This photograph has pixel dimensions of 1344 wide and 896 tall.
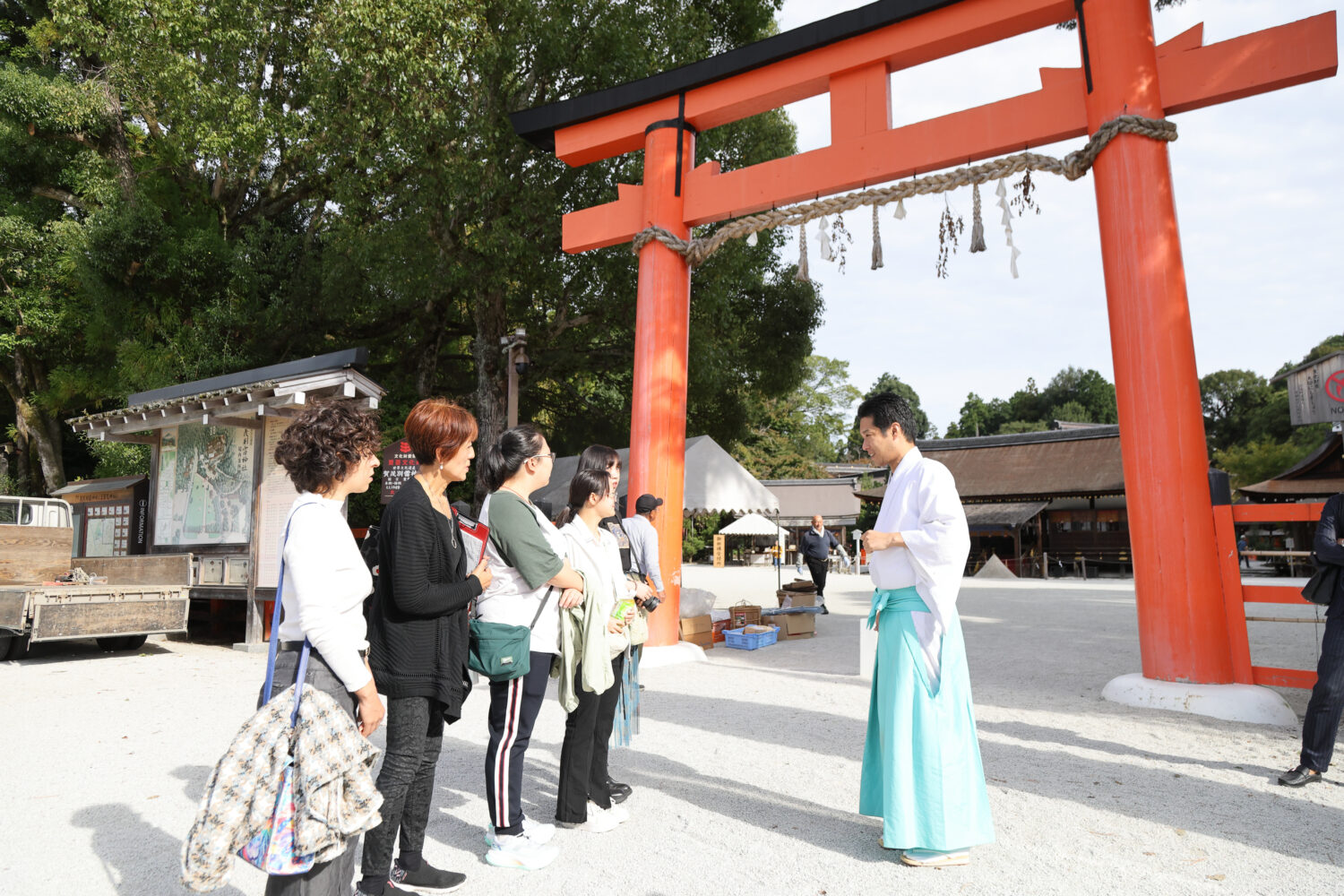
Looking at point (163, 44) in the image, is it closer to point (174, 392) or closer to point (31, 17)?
point (174, 392)

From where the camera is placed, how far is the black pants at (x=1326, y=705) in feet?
11.7

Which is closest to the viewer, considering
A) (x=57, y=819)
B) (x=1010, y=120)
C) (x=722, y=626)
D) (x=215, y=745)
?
(x=57, y=819)

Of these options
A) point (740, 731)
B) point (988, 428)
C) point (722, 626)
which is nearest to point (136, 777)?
point (740, 731)

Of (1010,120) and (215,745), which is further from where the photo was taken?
(1010,120)

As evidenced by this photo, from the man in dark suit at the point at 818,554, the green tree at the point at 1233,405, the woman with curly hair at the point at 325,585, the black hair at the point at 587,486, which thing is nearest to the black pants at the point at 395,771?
the woman with curly hair at the point at 325,585

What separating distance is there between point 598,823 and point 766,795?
85 cm

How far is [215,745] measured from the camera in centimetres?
452

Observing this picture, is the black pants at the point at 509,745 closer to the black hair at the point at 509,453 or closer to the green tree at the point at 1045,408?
the black hair at the point at 509,453

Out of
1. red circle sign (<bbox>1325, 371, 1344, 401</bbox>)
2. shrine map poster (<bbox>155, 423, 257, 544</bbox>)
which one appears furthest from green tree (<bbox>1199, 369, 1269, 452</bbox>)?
shrine map poster (<bbox>155, 423, 257, 544</bbox>)

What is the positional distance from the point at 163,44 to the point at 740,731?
13.6 meters

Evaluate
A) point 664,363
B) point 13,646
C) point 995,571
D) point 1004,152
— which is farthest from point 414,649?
point 995,571

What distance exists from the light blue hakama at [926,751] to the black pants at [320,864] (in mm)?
1816

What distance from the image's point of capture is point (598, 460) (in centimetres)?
354

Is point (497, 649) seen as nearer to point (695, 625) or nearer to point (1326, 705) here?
point (1326, 705)
